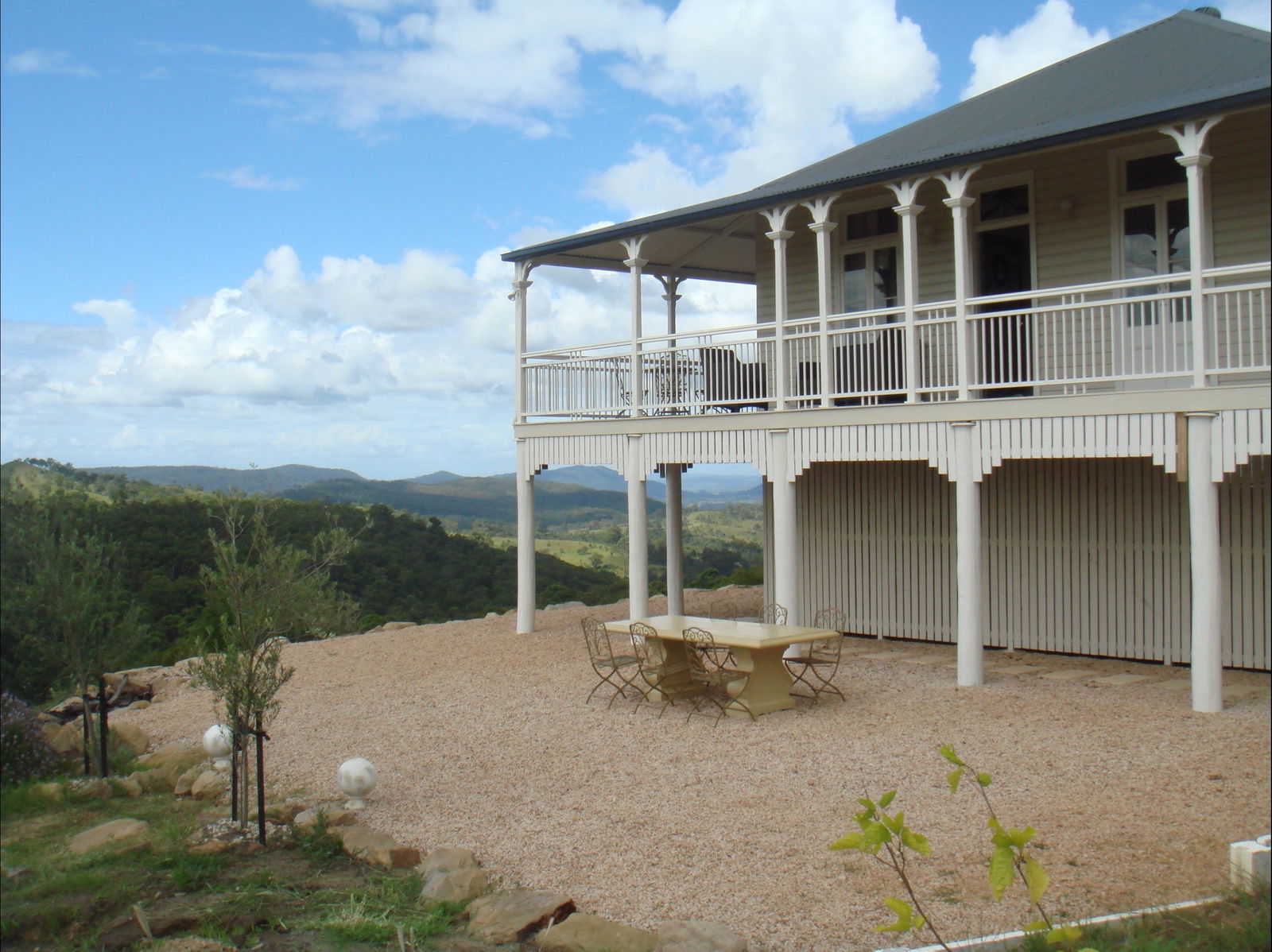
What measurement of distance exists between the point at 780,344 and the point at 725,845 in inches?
276

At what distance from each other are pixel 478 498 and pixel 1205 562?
40.4 metres

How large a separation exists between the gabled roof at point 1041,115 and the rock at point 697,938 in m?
6.82

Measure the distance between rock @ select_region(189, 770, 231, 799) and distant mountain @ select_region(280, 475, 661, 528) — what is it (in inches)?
1045

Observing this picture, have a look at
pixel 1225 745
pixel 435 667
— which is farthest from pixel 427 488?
pixel 1225 745

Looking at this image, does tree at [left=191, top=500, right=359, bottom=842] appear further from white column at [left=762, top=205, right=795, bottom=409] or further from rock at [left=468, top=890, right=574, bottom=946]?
white column at [left=762, top=205, right=795, bottom=409]

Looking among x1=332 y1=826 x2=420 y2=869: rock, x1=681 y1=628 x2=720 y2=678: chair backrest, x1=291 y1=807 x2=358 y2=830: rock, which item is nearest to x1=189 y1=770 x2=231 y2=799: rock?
x1=291 y1=807 x2=358 y2=830: rock

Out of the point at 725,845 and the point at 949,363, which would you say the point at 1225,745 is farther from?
the point at 949,363

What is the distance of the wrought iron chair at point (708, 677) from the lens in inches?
399

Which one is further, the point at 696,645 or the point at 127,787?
the point at 696,645

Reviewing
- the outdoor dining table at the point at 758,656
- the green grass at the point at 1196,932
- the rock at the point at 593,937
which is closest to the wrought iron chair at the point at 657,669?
the outdoor dining table at the point at 758,656

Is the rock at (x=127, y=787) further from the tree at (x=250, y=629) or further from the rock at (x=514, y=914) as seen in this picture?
the rock at (x=514, y=914)

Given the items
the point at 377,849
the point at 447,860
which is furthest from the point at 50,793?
the point at 447,860

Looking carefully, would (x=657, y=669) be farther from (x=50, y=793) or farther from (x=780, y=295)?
(x=50, y=793)

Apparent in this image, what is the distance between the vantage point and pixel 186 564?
24.0m
